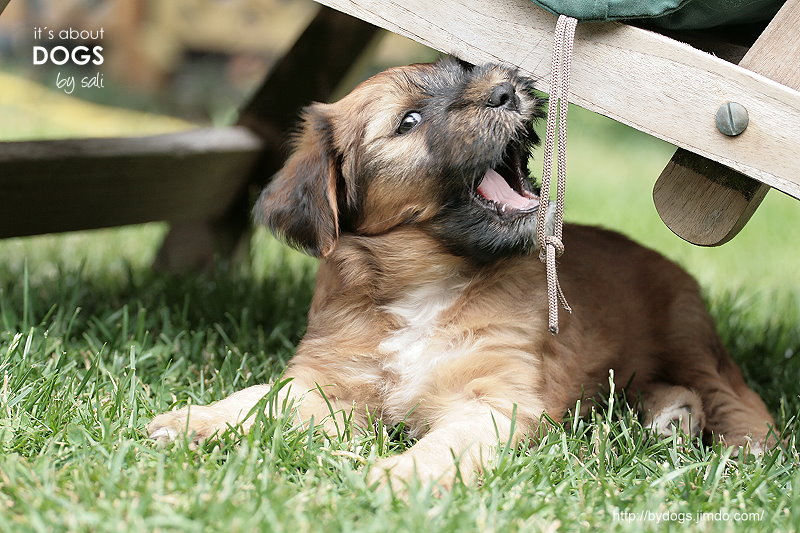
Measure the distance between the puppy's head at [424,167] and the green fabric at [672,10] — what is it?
346 mm

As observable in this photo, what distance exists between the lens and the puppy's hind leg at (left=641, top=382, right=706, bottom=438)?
3152 mm

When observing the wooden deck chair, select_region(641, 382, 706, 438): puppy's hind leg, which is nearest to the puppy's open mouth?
the wooden deck chair

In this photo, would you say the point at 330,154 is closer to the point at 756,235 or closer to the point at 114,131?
the point at 756,235

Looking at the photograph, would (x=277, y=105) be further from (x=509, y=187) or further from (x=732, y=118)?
(x=732, y=118)

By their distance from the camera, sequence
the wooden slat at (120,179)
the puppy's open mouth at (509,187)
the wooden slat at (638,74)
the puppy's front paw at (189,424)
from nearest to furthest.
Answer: the wooden slat at (638,74) < the puppy's front paw at (189,424) < the puppy's open mouth at (509,187) < the wooden slat at (120,179)

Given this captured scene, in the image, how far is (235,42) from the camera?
12.0m

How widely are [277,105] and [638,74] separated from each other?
106 inches

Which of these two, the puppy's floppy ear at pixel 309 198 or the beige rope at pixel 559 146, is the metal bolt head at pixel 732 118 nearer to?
the beige rope at pixel 559 146

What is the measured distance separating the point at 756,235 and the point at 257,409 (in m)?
5.69

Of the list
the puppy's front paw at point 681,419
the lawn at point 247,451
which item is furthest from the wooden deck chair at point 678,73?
the puppy's front paw at point 681,419

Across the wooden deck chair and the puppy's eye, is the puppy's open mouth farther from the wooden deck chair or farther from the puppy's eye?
the wooden deck chair

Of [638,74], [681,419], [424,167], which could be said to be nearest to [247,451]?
[424,167]

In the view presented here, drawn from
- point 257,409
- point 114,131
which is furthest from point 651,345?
point 114,131

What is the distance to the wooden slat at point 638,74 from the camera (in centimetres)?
237
